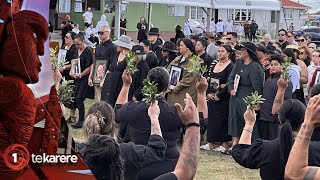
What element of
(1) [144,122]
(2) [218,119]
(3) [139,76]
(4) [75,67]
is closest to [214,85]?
(2) [218,119]

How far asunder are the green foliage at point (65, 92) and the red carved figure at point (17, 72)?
0.23 m

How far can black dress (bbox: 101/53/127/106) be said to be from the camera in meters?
6.66

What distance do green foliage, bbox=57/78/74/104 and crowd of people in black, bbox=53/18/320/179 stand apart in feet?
0.42

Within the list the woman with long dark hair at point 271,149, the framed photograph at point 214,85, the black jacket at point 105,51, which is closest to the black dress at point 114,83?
the black jacket at point 105,51

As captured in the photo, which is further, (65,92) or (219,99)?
(219,99)

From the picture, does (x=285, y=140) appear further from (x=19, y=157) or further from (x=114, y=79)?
(x=114, y=79)

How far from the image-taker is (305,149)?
381 centimetres

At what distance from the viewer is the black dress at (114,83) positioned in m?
6.66

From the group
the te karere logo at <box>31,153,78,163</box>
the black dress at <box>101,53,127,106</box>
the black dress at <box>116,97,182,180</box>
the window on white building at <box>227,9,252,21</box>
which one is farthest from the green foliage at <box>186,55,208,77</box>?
the window on white building at <box>227,9,252,21</box>

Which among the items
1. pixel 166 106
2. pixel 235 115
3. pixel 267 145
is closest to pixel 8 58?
pixel 267 145

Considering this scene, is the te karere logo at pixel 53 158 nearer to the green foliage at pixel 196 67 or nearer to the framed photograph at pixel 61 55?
the framed photograph at pixel 61 55

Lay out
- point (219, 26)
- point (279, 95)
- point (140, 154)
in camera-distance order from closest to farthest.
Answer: point (140, 154), point (279, 95), point (219, 26)

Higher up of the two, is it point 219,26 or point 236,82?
point 219,26

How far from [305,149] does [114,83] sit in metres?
3.87
